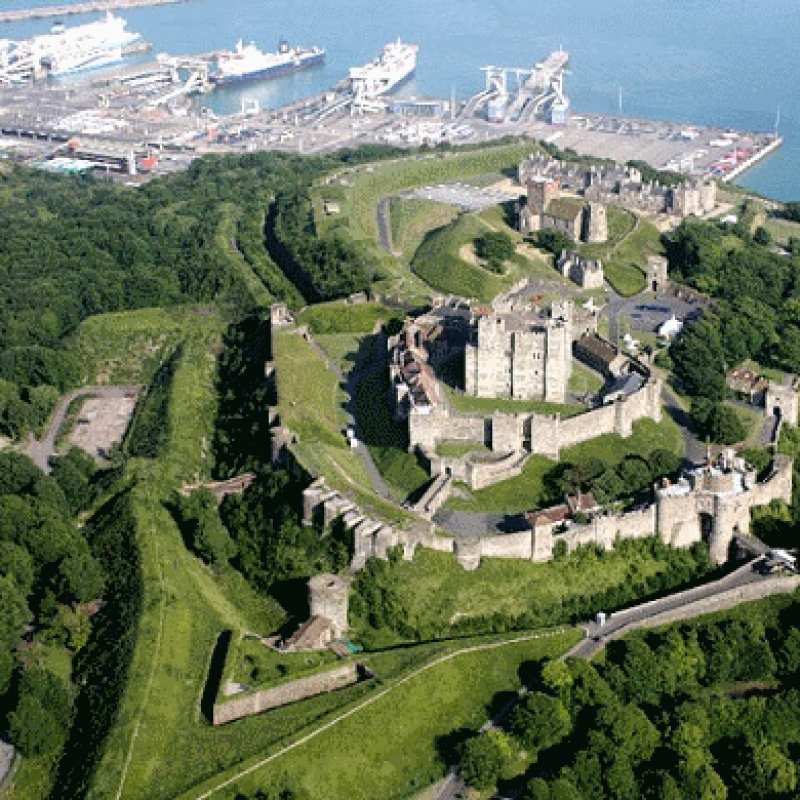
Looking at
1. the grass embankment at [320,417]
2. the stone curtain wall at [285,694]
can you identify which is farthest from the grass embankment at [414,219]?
the stone curtain wall at [285,694]

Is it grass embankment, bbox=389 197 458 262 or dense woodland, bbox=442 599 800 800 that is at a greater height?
dense woodland, bbox=442 599 800 800

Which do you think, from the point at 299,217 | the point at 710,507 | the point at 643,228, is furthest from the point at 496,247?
the point at 710,507

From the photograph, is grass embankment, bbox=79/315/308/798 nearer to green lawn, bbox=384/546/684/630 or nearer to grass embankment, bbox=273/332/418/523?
green lawn, bbox=384/546/684/630

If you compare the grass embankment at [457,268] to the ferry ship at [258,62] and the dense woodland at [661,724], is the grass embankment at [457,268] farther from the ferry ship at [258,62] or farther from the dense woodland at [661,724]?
the ferry ship at [258,62]

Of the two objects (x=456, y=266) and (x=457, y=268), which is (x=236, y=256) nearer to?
(x=456, y=266)

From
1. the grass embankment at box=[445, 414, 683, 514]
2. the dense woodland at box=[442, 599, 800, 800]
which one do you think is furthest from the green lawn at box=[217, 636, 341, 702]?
the grass embankment at box=[445, 414, 683, 514]
